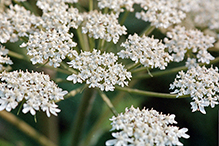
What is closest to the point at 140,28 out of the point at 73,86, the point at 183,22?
the point at 183,22

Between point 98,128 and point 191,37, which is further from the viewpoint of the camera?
point 98,128

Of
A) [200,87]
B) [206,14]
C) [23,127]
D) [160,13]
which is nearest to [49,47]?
[23,127]

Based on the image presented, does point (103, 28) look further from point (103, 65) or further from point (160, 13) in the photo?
point (160, 13)

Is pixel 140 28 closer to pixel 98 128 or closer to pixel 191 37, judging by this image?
pixel 191 37

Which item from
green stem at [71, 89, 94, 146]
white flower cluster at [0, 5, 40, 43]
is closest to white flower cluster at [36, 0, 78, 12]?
white flower cluster at [0, 5, 40, 43]

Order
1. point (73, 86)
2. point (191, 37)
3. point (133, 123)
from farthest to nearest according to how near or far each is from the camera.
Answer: point (73, 86) → point (191, 37) → point (133, 123)

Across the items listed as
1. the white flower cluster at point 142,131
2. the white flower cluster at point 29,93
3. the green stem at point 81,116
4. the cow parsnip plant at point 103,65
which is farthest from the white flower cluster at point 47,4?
the white flower cluster at point 142,131

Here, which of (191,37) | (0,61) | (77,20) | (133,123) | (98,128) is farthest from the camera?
(98,128)

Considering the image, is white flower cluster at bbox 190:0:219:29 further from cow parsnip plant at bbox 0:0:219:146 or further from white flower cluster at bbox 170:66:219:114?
white flower cluster at bbox 170:66:219:114
